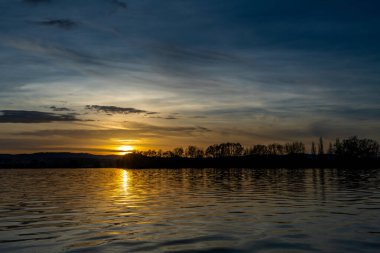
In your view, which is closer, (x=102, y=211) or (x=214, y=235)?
(x=214, y=235)

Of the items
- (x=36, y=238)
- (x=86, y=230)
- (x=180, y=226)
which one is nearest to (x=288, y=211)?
(x=180, y=226)

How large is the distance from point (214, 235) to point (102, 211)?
14.3m

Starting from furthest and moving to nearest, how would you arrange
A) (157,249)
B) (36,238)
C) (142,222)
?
(142,222)
(36,238)
(157,249)

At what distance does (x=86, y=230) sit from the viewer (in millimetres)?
23188

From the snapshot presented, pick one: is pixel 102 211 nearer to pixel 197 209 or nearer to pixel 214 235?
pixel 197 209

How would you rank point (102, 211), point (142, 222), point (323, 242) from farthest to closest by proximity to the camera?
point (102, 211) → point (142, 222) → point (323, 242)

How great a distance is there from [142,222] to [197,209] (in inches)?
311

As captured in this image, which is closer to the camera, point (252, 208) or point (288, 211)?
point (288, 211)

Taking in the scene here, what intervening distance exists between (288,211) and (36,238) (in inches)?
721

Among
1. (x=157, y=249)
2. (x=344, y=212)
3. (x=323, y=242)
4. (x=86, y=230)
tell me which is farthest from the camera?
(x=344, y=212)

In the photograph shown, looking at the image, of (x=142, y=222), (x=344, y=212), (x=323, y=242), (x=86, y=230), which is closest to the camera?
(x=323, y=242)

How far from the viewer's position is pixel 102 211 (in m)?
32.7

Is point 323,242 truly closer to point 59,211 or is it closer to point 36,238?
point 36,238

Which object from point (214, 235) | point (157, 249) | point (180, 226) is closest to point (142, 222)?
point (180, 226)
